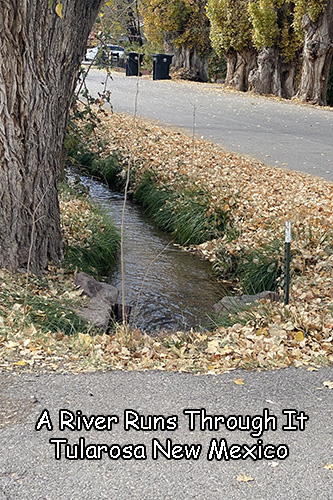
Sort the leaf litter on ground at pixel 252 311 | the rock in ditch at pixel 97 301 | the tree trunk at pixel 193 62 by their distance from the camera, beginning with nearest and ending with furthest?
the leaf litter on ground at pixel 252 311
the rock in ditch at pixel 97 301
the tree trunk at pixel 193 62

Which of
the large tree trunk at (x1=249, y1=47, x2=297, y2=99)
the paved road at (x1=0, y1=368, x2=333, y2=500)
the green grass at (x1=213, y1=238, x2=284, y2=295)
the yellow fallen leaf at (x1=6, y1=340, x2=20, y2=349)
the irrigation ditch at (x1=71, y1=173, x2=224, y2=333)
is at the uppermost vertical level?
the large tree trunk at (x1=249, y1=47, x2=297, y2=99)

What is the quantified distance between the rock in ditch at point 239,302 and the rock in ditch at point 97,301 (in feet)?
3.70

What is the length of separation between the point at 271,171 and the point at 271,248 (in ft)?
12.6

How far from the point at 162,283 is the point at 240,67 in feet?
66.2

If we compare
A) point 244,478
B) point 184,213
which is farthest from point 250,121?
point 244,478

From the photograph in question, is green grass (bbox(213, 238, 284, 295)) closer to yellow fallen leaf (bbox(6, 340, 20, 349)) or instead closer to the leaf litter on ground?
the leaf litter on ground

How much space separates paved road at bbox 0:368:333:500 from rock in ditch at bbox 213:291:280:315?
2.04 metres

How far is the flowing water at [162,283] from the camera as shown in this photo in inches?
285

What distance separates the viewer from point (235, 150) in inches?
539

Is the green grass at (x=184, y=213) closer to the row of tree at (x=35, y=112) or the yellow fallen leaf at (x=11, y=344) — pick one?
the row of tree at (x=35, y=112)

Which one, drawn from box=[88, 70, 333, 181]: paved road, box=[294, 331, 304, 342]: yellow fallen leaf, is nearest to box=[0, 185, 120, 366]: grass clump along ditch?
box=[294, 331, 304, 342]: yellow fallen leaf

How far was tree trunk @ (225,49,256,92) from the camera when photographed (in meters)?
26.2

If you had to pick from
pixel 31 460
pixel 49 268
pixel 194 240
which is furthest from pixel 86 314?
pixel 194 240

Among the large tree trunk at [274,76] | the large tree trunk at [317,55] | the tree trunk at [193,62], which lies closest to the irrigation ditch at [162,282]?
the large tree trunk at [317,55]
